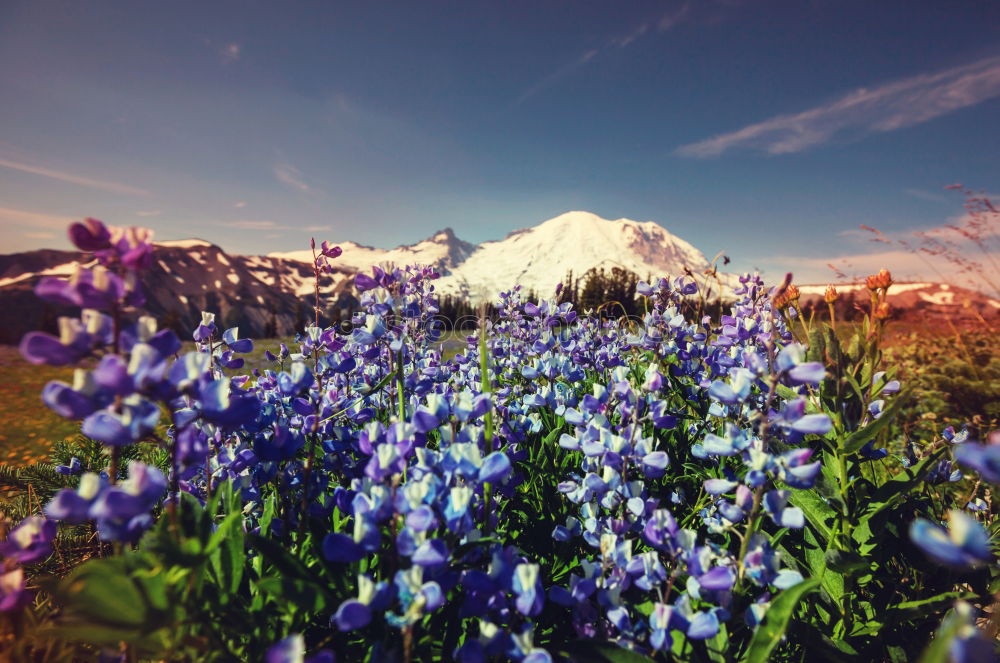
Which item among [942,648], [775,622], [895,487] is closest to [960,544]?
[942,648]

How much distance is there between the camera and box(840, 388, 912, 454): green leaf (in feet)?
5.00

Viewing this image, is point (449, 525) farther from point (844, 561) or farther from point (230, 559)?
Result: point (844, 561)

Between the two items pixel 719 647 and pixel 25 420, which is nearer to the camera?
pixel 719 647

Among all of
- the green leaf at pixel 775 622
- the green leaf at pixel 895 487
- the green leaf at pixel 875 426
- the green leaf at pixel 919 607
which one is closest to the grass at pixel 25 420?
the green leaf at pixel 775 622

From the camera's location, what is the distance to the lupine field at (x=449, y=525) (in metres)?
1.01

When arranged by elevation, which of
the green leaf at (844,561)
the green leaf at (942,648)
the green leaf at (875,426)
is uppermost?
the green leaf at (875,426)

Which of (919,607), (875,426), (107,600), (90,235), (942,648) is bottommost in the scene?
(919,607)

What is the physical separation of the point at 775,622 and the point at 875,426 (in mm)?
827

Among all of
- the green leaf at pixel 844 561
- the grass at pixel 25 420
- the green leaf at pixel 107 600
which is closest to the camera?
the green leaf at pixel 107 600

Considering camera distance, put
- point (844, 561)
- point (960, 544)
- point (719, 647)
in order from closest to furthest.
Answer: point (960, 544)
point (719, 647)
point (844, 561)

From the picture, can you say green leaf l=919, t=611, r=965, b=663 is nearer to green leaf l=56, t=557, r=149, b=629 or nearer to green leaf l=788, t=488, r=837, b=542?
green leaf l=788, t=488, r=837, b=542

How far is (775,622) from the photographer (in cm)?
120

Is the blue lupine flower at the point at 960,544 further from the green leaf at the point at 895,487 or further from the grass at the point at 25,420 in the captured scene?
the grass at the point at 25,420

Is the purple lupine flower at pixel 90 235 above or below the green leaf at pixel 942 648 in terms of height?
above
